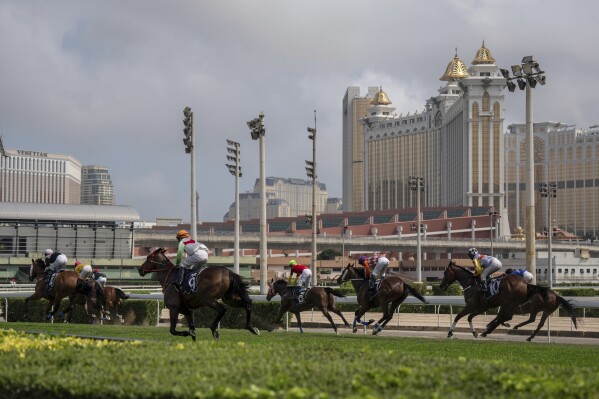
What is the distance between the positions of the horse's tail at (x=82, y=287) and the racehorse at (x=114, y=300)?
5.62 ft

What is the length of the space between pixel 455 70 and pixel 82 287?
177 m

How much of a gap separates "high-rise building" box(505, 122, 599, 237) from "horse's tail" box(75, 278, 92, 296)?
172908 millimetres

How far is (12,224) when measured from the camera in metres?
74.1

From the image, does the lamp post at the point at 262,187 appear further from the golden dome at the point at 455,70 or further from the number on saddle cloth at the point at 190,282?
the golden dome at the point at 455,70

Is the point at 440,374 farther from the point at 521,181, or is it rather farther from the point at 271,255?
the point at 521,181

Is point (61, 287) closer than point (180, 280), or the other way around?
point (180, 280)

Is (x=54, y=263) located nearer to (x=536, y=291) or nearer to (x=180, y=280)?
(x=180, y=280)

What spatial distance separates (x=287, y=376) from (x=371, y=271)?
15120 millimetres

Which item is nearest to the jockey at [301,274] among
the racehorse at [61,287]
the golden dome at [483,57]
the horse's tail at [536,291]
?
the racehorse at [61,287]

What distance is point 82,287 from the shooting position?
24.1 metres

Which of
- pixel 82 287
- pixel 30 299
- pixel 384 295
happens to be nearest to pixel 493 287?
pixel 384 295

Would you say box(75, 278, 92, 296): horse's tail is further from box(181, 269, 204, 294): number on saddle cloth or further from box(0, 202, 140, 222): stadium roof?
box(0, 202, 140, 222): stadium roof

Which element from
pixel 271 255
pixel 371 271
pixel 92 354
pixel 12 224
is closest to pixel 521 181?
pixel 271 255

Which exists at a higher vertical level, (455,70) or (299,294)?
(455,70)
